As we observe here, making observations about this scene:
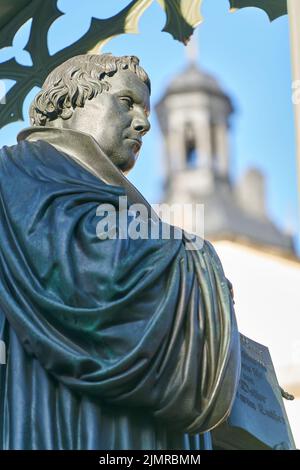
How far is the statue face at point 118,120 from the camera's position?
7.34 metres

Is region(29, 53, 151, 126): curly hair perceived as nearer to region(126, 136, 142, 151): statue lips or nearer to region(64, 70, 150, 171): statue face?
region(64, 70, 150, 171): statue face

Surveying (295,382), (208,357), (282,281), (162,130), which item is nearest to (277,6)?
(208,357)

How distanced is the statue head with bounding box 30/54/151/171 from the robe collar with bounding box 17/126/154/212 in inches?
3.5

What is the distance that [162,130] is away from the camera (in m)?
70.6

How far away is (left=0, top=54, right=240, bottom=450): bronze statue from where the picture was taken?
6586 millimetres

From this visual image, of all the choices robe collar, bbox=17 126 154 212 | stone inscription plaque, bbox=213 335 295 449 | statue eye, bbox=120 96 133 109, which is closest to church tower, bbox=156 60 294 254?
stone inscription plaque, bbox=213 335 295 449

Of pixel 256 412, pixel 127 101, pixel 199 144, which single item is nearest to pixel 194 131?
pixel 199 144

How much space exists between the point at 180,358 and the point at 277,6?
476cm

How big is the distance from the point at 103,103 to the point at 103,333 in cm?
105

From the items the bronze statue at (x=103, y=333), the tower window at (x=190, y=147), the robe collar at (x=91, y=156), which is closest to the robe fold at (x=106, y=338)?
the bronze statue at (x=103, y=333)

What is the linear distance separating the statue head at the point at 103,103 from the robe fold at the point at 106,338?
0.49 m

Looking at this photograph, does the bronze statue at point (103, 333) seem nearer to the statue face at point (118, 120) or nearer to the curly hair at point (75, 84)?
the statue face at point (118, 120)

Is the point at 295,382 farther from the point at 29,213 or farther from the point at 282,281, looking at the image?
the point at 29,213

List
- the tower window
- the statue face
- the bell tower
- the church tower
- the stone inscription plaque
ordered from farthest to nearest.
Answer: the tower window < the bell tower < the church tower < the statue face < the stone inscription plaque
